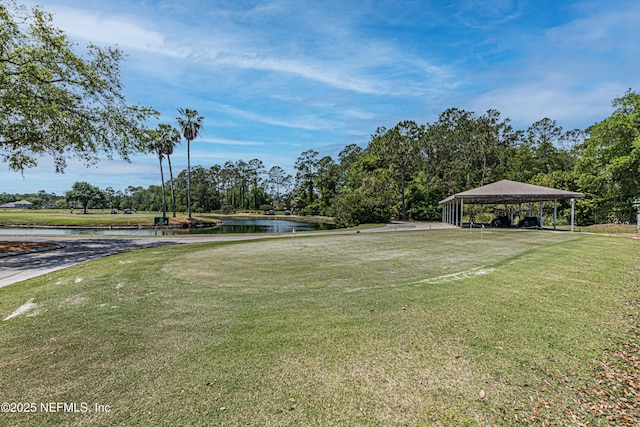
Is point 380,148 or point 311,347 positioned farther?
point 380,148

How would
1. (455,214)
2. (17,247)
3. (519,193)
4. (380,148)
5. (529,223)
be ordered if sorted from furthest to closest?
(380,148) < (455,214) < (529,223) < (519,193) < (17,247)

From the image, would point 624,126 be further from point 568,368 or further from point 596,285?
point 568,368

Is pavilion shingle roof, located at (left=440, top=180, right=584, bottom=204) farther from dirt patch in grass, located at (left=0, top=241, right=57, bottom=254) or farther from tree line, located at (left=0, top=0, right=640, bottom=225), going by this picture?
dirt patch in grass, located at (left=0, top=241, right=57, bottom=254)

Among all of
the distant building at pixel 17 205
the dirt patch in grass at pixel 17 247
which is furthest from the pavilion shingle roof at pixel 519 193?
the distant building at pixel 17 205

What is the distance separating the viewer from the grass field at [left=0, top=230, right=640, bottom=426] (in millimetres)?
2877

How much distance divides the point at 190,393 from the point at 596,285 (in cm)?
884

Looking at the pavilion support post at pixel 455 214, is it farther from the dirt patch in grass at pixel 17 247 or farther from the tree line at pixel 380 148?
the dirt patch in grass at pixel 17 247

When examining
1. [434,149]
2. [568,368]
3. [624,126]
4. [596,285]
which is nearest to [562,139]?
[434,149]

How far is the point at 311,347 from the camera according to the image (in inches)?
158

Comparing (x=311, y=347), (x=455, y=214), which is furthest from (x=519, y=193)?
(x=311, y=347)

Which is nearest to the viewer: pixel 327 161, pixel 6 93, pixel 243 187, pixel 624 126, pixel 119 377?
pixel 119 377

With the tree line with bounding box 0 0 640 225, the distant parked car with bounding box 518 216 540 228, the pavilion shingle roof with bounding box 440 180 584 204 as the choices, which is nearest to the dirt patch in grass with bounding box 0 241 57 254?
the tree line with bounding box 0 0 640 225

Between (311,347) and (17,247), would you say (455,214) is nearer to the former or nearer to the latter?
(311,347)

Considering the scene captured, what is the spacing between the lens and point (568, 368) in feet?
11.8
